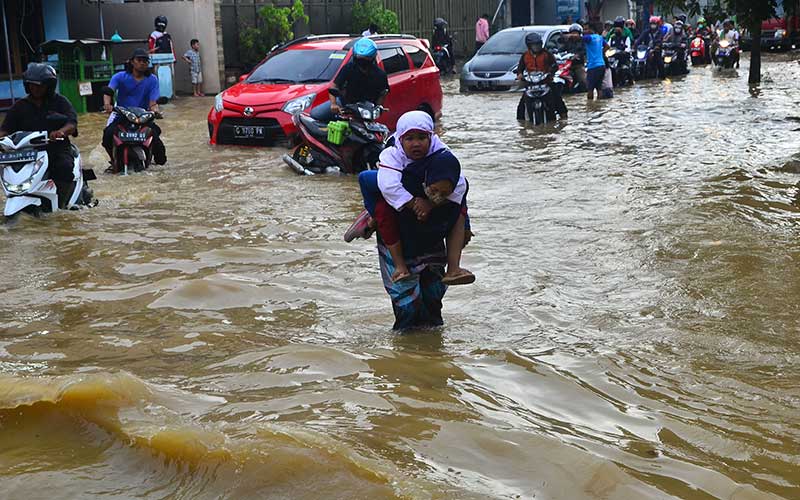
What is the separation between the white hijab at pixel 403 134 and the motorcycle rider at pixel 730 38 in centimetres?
2710

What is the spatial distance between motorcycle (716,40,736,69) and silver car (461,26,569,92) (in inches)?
312

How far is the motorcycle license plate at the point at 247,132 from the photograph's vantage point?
567 inches

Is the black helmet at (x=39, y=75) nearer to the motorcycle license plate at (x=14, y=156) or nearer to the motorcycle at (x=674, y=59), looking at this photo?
the motorcycle license plate at (x=14, y=156)

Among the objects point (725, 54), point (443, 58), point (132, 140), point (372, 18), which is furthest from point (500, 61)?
point (132, 140)

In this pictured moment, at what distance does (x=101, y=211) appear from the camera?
1029cm

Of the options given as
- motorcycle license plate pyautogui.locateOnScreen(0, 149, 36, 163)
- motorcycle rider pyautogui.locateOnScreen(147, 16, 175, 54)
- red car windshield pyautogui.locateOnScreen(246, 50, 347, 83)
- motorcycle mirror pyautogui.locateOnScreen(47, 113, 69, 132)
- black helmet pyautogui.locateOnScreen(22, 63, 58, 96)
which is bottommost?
motorcycle license plate pyautogui.locateOnScreen(0, 149, 36, 163)

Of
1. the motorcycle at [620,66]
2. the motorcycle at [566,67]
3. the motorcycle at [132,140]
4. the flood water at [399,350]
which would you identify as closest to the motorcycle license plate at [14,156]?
the flood water at [399,350]

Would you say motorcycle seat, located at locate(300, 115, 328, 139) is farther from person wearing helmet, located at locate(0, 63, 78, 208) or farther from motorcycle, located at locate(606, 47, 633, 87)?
motorcycle, located at locate(606, 47, 633, 87)

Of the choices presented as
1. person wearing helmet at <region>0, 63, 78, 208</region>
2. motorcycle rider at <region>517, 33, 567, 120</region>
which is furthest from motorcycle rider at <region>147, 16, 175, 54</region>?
person wearing helmet at <region>0, 63, 78, 208</region>

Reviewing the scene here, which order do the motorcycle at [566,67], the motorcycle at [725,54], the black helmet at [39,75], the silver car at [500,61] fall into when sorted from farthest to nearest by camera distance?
the motorcycle at [725,54], the silver car at [500,61], the motorcycle at [566,67], the black helmet at [39,75]

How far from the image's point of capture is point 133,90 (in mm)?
12172

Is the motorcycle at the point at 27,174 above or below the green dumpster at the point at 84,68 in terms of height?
below

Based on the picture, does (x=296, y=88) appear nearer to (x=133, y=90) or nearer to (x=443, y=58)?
(x=133, y=90)

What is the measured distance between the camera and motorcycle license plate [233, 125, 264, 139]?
47.3 ft
